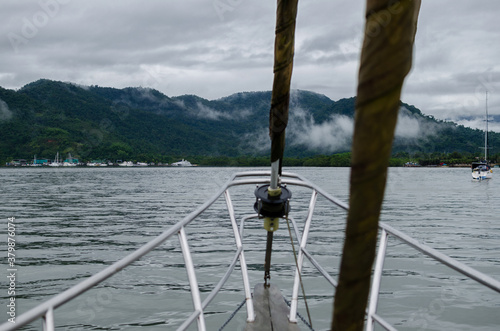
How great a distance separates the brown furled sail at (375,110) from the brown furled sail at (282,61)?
79 cm

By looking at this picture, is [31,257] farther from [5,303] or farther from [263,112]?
[263,112]

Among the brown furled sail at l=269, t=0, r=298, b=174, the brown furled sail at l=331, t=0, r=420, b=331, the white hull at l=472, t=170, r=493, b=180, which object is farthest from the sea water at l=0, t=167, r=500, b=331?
the white hull at l=472, t=170, r=493, b=180

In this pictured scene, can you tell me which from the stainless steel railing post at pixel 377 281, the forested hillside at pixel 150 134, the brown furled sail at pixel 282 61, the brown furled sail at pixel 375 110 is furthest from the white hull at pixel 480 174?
the brown furled sail at pixel 375 110

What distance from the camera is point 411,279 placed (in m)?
10.5

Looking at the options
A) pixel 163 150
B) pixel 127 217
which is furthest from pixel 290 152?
pixel 127 217

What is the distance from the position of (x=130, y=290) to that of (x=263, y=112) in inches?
5250

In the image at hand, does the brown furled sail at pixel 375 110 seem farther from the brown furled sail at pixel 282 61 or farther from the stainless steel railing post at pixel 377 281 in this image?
the stainless steel railing post at pixel 377 281

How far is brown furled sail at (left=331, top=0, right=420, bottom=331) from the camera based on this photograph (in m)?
0.59

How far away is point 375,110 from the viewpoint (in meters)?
0.59

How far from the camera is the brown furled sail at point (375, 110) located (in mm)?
594

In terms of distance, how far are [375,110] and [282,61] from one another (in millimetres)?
956

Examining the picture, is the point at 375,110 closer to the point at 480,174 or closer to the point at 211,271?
the point at 211,271

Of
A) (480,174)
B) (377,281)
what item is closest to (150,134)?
(480,174)

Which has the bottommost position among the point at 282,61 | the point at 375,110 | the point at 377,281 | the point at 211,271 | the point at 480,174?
the point at 211,271
